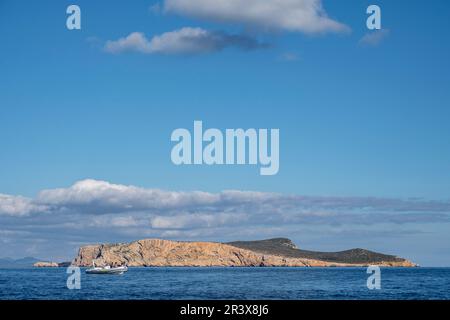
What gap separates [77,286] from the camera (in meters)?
153
